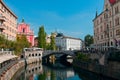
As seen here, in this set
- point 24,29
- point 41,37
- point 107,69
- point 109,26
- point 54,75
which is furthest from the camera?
point 24,29

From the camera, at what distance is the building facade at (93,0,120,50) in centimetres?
6383

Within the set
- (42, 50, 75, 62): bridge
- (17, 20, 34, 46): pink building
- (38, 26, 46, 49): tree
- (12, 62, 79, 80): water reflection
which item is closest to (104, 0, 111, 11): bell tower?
(12, 62, 79, 80): water reflection

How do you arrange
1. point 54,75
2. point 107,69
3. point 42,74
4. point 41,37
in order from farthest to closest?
point 41,37, point 42,74, point 54,75, point 107,69

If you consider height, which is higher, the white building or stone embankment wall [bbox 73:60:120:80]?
the white building

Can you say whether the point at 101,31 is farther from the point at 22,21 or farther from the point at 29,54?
the point at 22,21

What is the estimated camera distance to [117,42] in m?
62.6

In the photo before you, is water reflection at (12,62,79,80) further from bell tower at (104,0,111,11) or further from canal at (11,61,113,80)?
bell tower at (104,0,111,11)

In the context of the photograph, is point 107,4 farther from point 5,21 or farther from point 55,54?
→ point 55,54

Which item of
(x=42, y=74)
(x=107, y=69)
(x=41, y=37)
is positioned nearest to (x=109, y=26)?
(x=42, y=74)

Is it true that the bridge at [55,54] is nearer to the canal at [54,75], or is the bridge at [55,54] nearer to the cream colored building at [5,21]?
the cream colored building at [5,21]

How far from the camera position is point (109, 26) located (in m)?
70.6

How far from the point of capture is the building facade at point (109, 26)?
63828 millimetres

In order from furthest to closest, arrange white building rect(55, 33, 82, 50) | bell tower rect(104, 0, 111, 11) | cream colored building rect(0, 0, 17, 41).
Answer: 1. white building rect(55, 33, 82, 50)
2. bell tower rect(104, 0, 111, 11)
3. cream colored building rect(0, 0, 17, 41)

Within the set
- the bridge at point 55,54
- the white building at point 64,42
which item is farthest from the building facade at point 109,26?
the white building at point 64,42
